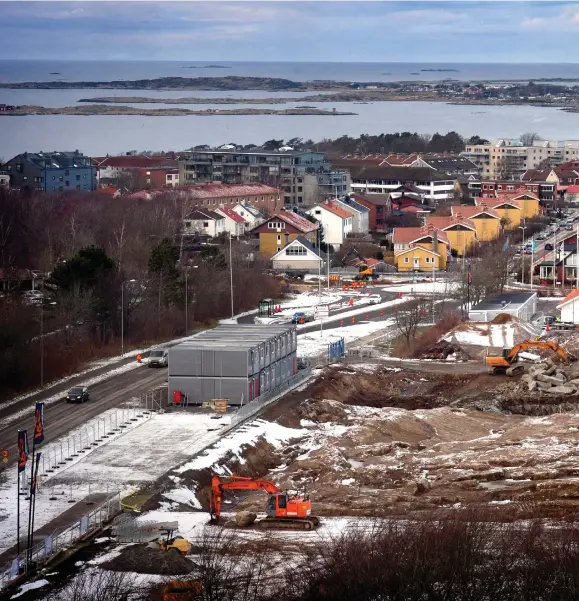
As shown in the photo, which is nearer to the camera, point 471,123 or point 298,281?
point 298,281

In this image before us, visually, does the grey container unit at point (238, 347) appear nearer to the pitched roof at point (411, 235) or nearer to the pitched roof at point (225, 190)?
the pitched roof at point (411, 235)

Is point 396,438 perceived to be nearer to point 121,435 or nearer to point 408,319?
point 121,435

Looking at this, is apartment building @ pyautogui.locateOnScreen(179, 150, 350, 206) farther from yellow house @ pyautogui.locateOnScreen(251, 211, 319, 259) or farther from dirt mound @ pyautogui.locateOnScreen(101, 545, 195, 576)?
dirt mound @ pyautogui.locateOnScreen(101, 545, 195, 576)

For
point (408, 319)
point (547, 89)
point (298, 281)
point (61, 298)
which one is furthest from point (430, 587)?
point (547, 89)

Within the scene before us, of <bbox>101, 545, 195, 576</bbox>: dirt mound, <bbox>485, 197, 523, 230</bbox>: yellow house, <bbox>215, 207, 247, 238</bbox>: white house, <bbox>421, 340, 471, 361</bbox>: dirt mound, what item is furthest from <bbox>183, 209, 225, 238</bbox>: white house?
<bbox>101, 545, 195, 576</bbox>: dirt mound

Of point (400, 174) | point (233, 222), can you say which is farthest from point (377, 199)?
point (400, 174)

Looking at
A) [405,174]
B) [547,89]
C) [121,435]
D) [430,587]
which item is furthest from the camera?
[547,89]
